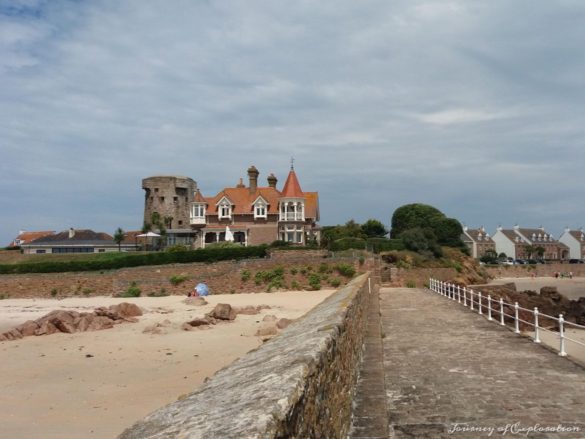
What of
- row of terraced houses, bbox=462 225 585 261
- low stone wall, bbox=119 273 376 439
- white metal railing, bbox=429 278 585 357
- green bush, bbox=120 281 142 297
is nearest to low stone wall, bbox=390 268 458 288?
white metal railing, bbox=429 278 585 357

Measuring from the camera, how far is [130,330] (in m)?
17.8

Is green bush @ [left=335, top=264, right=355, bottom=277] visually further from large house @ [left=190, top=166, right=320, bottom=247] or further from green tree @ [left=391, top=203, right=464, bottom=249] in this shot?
green tree @ [left=391, top=203, right=464, bottom=249]

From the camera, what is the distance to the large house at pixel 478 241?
344 ft

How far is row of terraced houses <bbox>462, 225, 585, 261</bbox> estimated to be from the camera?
351 ft

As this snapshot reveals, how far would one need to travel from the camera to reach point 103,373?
37.1ft

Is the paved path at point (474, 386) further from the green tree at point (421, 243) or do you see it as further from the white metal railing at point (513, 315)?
the green tree at point (421, 243)

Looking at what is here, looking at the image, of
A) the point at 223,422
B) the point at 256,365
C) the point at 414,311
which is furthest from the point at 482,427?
the point at 414,311

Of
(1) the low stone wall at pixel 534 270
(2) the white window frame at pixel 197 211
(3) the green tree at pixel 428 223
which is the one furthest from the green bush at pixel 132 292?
(1) the low stone wall at pixel 534 270

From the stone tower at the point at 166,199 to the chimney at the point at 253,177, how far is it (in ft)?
61.7

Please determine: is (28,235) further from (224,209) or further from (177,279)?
(177,279)

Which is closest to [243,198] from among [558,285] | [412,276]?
[412,276]

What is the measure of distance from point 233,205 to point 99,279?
19026 mm

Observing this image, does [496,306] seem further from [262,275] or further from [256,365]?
[256,365]

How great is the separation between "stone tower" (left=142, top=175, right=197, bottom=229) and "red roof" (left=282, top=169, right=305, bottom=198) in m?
24.0
